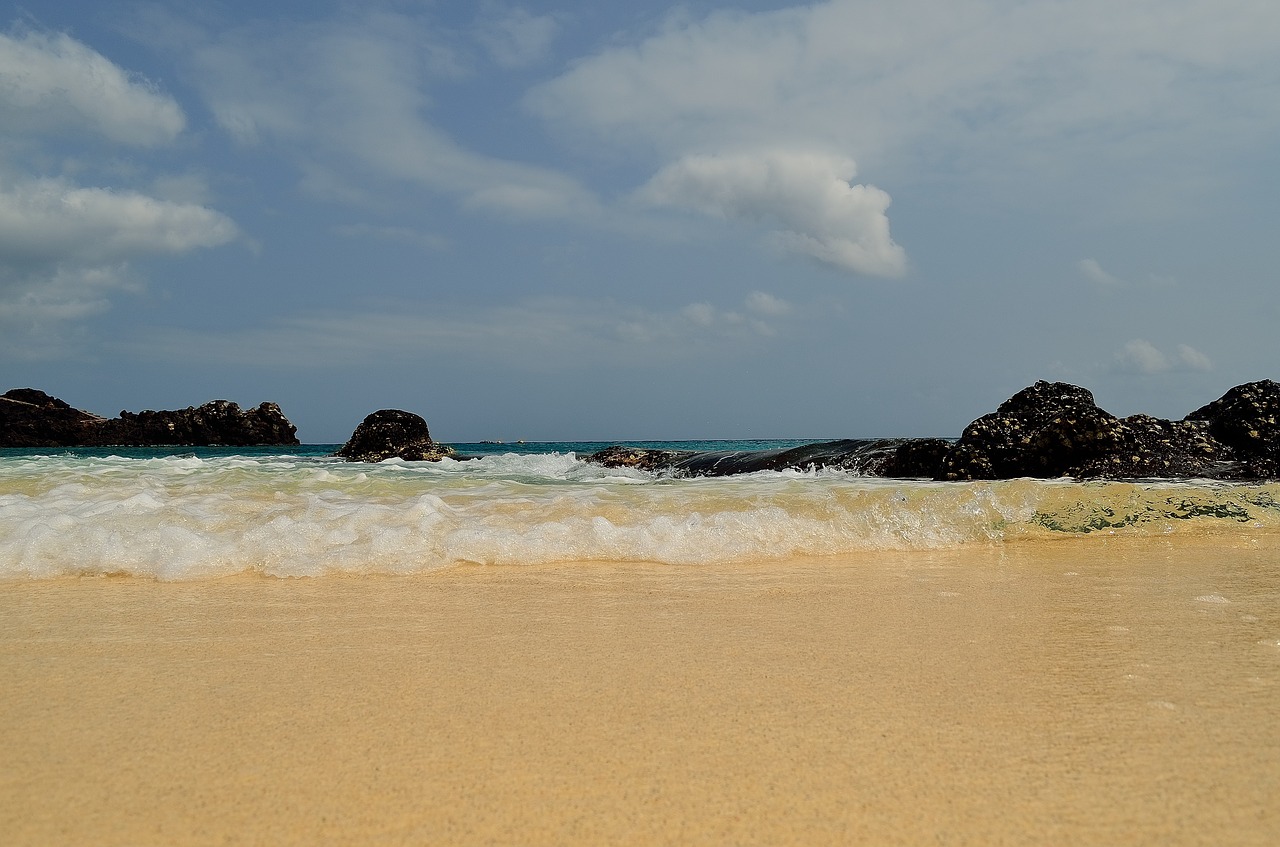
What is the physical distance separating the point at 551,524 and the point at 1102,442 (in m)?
5.66

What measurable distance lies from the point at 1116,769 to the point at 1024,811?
24cm

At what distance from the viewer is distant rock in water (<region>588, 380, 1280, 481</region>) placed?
21.6 ft

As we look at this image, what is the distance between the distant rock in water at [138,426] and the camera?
42.5 m

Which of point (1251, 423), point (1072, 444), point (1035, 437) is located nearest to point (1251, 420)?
point (1251, 423)

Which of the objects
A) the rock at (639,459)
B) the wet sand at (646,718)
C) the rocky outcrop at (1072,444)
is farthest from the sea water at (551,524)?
the rock at (639,459)

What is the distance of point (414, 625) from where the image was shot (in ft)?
7.23

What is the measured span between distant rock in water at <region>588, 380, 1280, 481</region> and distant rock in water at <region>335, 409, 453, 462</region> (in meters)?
9.65

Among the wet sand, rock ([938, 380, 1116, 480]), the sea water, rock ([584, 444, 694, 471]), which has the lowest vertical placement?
the wet sand

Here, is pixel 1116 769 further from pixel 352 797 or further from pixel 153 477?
pixel 153 477

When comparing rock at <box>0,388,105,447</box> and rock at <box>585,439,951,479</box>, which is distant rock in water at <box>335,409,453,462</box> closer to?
rock at <box>585,439,951,479</box>

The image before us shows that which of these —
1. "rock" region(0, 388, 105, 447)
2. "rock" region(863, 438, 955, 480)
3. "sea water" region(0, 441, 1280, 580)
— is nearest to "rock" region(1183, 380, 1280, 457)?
"rock" region(863, 438, 955, 480)

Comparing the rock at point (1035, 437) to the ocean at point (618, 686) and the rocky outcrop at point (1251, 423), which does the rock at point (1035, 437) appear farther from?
the ocean at point (618, 686)

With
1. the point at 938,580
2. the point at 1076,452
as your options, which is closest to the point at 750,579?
the point at 938,580

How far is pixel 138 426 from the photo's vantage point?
45.8 m
